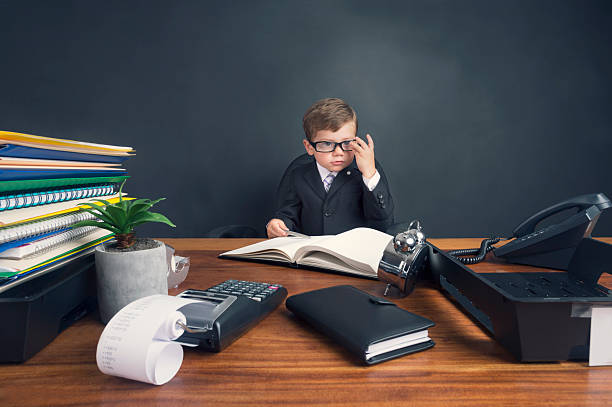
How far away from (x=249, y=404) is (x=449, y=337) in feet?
0.99

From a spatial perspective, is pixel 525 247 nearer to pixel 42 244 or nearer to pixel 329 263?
pixel 329 263

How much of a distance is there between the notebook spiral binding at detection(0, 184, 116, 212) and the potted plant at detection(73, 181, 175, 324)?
86 millimetres

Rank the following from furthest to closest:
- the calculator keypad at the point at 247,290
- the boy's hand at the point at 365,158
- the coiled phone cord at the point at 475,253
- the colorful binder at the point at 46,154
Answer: the boy's hand at the point at 365,158 → the coiled phone cord at the point at 475,253 → the calculator keypad at the point at 247,290 → the colorful binder at the point at 46,154

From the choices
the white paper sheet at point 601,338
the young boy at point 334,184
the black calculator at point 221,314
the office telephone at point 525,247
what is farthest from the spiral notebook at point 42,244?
the young boy at point 334,184

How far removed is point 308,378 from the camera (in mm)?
449

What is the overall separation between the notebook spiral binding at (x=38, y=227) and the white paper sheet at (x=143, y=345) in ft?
0.66

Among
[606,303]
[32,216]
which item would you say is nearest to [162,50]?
[32,216]

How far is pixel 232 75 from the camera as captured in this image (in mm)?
2568

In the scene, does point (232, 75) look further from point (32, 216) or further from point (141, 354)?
point (141, 354)

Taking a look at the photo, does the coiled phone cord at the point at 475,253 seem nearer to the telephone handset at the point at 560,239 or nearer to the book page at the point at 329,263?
the telephone handset at the point at 560,239

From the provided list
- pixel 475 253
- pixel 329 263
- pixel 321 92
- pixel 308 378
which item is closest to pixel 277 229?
pixel 329 263

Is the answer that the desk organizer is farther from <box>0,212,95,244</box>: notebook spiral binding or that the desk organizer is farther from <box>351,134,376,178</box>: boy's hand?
<box>351,134,376,178</box>: boy's hand

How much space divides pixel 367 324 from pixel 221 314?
19 centimetres

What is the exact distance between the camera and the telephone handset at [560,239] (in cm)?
85
